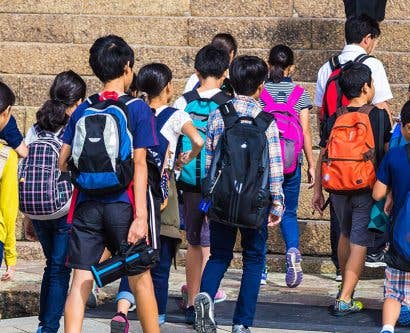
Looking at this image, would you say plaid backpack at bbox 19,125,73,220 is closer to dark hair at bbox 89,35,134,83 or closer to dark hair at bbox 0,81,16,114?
dark hair at bbox 0,81,16,114

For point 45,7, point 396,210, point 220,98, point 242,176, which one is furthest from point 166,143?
point 45,7

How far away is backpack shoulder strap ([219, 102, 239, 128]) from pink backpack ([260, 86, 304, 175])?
181 centimetres

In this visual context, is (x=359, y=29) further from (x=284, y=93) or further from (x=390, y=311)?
(x=390, y=311)

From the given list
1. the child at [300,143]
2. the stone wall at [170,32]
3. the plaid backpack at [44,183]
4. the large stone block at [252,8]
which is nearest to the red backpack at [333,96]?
the child at [300,143]

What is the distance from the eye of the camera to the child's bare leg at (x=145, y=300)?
6.71m

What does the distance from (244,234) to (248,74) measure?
93 centimetres

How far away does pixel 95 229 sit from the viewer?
21.7 feet

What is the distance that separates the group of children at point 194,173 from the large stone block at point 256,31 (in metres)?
2.97

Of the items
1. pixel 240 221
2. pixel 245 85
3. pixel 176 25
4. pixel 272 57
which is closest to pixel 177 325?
pixel 240 221

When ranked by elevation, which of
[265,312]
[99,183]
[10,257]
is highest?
[99,183]

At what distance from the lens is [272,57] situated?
31.7 ft

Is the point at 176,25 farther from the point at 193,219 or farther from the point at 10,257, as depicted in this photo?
the point at 10,257

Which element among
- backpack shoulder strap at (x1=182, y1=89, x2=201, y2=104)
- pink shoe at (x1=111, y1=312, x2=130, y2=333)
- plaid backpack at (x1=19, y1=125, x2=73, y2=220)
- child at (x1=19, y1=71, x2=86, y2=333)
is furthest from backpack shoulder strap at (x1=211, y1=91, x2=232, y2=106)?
pink shoe at (x1=111, y1=312, x2=130, y2=333)

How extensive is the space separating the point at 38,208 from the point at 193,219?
1179mm
